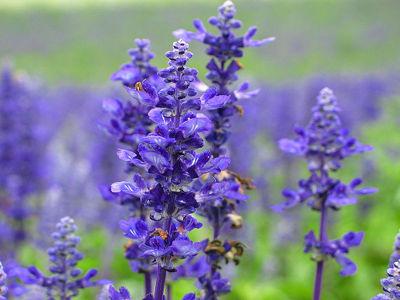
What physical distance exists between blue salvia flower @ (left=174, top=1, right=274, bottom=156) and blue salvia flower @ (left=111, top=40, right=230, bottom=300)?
737 millimetres

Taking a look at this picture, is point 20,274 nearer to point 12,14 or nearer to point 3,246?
point 3,246

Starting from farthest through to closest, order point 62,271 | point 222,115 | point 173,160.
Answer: point 222,115, point 62,271, point 173,160

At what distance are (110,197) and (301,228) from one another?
7405mm

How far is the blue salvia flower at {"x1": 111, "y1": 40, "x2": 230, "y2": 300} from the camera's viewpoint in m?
2.15

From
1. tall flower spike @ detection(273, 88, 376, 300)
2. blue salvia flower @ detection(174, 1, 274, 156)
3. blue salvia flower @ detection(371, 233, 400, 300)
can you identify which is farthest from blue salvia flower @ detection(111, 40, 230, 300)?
tall flower spike @ detection(273, 88, 376, 300)

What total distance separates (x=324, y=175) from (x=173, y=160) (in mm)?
1172

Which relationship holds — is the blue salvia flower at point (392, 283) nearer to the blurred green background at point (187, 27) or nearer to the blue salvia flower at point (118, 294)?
the blue salvia flower at point (118, 294)

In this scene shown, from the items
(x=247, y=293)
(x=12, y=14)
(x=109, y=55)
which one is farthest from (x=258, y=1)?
(x=247, y=293)

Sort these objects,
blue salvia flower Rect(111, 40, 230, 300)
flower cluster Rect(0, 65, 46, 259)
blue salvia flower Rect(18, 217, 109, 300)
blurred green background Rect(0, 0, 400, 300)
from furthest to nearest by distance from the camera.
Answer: blurred green background Rect(0, 0, 400, 300), flower cluster Rect(0, 65, 46, 259), blue salvia flower Rect(18, 217, 109, 300), blue salvia flower Rect(111, 40, 230, 300)

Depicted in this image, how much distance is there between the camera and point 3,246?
6.33m

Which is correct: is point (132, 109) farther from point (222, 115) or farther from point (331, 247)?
point (331, 247)

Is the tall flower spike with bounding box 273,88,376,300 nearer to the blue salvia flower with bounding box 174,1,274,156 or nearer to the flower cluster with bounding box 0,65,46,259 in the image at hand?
the blue salvia flower with bounding box 174,1,274,156

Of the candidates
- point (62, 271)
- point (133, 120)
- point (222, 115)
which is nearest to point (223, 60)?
point (222, 115)

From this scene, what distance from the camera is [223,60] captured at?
10.1ft
